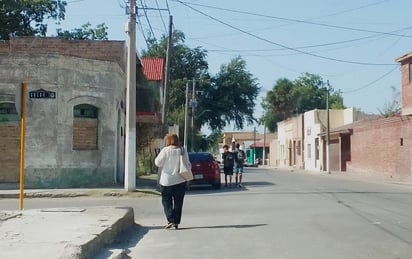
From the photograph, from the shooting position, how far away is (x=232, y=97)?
68250 mm

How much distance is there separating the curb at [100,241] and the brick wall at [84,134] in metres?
10.4

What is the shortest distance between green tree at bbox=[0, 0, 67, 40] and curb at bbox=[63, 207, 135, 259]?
35.5 meters

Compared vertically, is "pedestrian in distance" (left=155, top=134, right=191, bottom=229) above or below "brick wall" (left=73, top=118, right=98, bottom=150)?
below

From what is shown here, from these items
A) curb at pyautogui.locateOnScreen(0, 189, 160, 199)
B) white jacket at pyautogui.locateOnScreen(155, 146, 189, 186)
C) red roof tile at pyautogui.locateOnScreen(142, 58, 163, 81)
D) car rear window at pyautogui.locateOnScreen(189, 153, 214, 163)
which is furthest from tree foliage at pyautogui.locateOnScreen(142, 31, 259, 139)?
white jacket at pyautogui.locateOnScreen(155, 146, 189, 186)

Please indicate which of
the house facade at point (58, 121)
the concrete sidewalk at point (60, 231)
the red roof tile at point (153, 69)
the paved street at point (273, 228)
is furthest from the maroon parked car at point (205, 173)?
the red roof tile at point (153, 69)

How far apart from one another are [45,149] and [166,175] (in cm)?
1082

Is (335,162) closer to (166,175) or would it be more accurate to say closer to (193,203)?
(193,203)

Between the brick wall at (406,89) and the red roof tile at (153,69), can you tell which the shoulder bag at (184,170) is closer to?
the brick wall at (406,89)

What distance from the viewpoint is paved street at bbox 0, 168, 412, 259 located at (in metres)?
9.41

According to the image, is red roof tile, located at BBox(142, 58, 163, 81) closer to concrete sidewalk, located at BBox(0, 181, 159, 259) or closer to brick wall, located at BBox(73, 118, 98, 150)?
brick wall, located at BBox(73, 118, 98, 150)

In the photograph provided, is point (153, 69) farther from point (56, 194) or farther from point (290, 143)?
point (56, 194)

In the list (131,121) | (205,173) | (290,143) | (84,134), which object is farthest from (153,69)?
(131,121)

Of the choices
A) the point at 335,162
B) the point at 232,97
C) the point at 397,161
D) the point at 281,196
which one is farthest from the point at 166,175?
the point at 232,97

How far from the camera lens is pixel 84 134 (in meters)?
22.8
